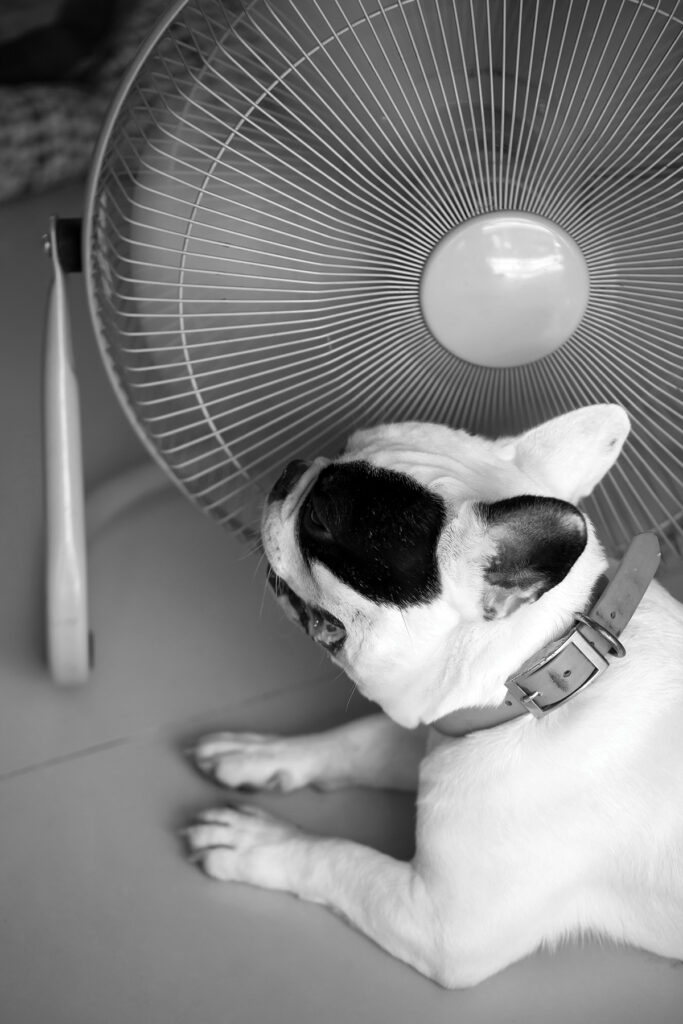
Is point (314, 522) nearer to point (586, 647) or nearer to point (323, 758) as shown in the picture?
point (586, 647)

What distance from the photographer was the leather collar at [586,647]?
3.88ft

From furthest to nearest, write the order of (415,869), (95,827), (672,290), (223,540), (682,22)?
(223,540)
(95,827)
(415,869)
(672,290)
(682,22)

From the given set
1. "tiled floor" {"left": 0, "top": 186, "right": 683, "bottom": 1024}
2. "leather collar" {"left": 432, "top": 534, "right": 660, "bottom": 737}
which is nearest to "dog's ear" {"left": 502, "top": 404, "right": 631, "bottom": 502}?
"leather collar" {"left": 432, "top": 534, "right": 660, "bottom": 737}

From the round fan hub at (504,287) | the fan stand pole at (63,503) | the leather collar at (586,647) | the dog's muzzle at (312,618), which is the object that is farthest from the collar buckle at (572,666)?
the fan stand pole at (63,503)

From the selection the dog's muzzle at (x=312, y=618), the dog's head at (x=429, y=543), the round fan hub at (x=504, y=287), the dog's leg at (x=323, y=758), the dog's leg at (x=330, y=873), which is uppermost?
the round fan hub at (x=504, y=287)

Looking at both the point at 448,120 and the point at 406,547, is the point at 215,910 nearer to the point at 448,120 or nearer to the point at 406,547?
the point at 406,547

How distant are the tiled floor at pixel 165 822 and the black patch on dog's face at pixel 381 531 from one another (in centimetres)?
59

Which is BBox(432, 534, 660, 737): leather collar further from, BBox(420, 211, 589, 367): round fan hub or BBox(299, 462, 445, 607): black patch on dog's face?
BBox(420, 211, 589, 367): round fan hub

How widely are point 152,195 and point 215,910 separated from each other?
958 mm

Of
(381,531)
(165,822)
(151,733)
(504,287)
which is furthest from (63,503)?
(504,287)

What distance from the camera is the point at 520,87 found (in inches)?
42.1

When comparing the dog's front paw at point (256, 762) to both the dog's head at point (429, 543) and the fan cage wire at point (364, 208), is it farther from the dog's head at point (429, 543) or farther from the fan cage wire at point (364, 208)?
the fan cage wire at point (364, 208)

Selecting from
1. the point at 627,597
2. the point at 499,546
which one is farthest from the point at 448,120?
the point at 627,597

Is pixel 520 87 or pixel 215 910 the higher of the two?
pixel 520 87
